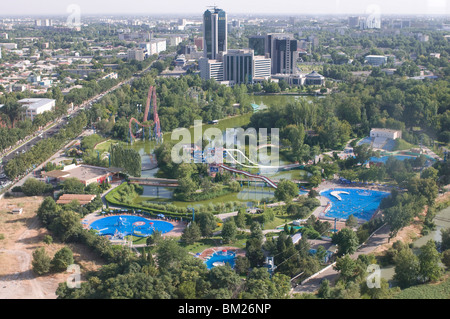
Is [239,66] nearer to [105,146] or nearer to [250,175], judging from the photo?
[105,146]

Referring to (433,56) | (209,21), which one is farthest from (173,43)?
(433,56)

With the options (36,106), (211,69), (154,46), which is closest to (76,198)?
(36,106)

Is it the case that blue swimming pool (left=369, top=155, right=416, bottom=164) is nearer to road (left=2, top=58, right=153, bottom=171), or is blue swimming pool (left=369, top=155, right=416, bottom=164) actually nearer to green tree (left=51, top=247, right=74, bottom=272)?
green tree (left=51, top=247, right=74, bottom=272)

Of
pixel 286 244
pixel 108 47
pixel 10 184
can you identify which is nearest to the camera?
pixel 286 244

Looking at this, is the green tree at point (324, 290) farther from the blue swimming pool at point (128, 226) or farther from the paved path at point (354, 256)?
the blue swimming pool at point (128, 226)

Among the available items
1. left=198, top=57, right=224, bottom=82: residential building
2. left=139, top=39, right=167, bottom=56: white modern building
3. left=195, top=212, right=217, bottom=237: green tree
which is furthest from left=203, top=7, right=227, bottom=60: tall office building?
left=195, top=212, right=217, bottom=237: green tree

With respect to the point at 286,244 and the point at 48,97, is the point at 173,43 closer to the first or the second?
the point at 48,97
